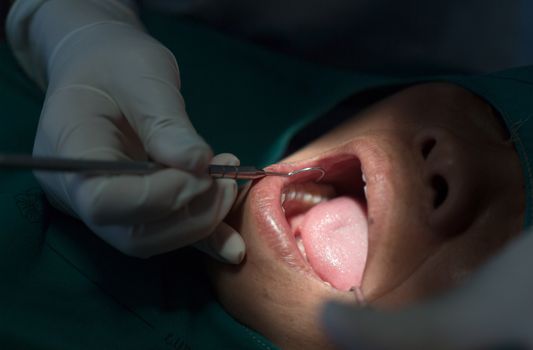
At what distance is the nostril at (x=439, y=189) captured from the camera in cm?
97

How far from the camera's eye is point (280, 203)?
102 cm

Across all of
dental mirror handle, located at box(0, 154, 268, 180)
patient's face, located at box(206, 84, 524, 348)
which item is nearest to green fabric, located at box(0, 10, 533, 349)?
patient's face, located at box(206, 84, 524, 348)

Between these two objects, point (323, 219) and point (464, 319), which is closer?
point (464, 319)

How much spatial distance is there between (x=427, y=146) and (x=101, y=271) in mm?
703

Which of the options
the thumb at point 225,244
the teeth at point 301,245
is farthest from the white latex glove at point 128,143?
Result: the teeth at point 301,245

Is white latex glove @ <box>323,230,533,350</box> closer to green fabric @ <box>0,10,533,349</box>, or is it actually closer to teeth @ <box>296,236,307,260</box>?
green fabric @ <box>0,10,533,349</box>

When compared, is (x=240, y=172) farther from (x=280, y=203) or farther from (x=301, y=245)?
(x=301, y=245)

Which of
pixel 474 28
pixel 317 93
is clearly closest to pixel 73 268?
pixel 317 93

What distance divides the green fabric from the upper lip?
0.21m

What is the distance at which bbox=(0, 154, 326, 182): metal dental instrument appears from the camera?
64cm

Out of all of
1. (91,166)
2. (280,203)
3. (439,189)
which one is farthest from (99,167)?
(439,189)

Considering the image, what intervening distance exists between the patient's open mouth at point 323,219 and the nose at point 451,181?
170 millimetres

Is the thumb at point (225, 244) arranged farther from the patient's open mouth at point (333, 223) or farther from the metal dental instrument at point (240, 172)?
the patient's open mouth at point (333, 223)

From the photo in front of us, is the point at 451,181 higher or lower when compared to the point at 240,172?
higher
